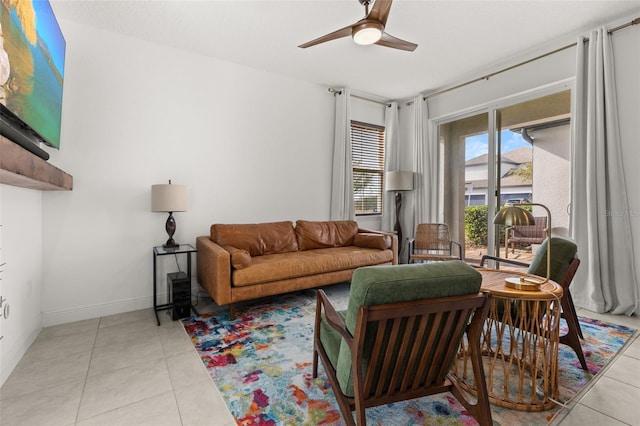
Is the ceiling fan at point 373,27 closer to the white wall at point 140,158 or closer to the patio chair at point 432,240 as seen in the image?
the white wall at point 140,158

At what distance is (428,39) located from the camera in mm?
3203

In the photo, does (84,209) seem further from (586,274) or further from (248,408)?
(586,274)

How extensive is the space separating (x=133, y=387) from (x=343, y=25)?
3406 mm

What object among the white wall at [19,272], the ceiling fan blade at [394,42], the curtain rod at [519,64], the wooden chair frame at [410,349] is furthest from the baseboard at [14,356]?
the curtain rod at [519,64]

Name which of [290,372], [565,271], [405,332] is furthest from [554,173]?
[290,372]

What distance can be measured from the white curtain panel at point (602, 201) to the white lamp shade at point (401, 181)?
2136 mm

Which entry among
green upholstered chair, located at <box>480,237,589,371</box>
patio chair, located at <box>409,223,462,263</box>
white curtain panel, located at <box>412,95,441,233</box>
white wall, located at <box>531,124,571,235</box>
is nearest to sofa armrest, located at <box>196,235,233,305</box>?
green upholstered chair, located at <box>480,237,589,371</box>

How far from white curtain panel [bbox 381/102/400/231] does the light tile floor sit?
3242 mm

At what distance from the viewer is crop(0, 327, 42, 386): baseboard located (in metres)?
1.83

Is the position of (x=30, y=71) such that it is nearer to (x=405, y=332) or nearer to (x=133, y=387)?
(x=133, y=387)

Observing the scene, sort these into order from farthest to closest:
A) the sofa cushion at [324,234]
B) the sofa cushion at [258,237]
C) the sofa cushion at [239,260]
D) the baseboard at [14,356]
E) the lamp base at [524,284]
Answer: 1. the sofa cushion at [324,234]
2. the sofa cushion at [258,237]
3. the sofa cushion at [239,260]
4. the baseboard at [14,356]
5. the lamp base at [524,284]

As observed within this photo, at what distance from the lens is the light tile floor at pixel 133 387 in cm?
152

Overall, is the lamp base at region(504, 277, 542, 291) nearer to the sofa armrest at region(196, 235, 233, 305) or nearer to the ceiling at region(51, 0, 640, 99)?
the sofa armrest at region(196, 235, 233, 305)

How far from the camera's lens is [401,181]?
4.74 meters
